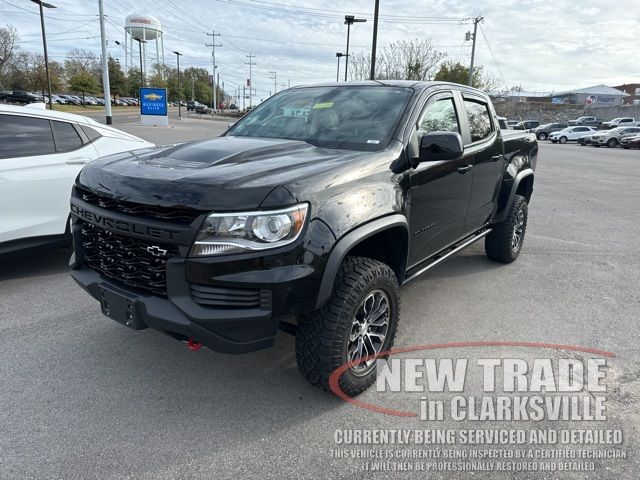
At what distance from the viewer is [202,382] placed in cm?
306

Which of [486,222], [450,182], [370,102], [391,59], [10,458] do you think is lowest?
[10,458]

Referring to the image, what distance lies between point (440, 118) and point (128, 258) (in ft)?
8.48

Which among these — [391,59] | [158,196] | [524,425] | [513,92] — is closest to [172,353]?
[158,196]

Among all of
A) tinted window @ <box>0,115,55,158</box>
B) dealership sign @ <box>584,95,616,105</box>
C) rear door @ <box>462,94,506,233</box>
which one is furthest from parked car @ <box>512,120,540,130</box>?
dealership sign @ <box>584,95,616,105</box>

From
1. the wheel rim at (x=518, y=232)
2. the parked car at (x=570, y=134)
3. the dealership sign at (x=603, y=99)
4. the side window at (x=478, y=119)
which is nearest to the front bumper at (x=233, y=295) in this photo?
the side window at (x=478, y=119)

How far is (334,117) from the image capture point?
365 cm

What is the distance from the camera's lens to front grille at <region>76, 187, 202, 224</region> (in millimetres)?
2350

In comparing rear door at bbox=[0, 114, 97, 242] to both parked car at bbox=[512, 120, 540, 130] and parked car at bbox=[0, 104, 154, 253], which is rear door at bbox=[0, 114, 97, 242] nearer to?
parked car at bbox=[0, 104, 154, 253]

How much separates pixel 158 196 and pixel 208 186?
0.27 meters

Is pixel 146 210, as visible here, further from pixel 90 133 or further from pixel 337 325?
pixel 90 133

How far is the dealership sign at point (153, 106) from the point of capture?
3522cm

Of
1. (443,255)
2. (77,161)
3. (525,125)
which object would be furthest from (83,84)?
(443,255)

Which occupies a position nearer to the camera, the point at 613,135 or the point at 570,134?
the point at 613,135

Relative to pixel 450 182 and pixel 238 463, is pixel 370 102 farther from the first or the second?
pixel 238 463
